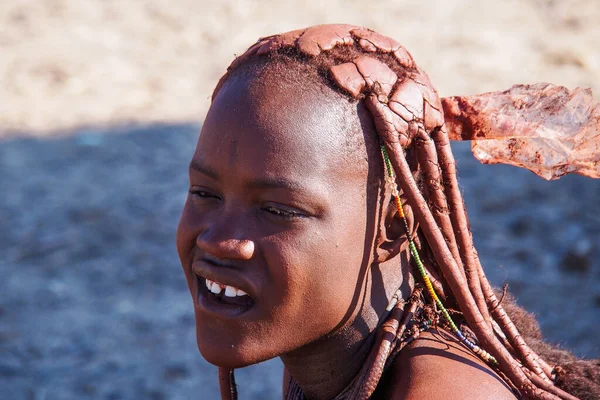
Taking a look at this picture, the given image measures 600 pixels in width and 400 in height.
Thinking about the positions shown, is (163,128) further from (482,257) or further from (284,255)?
(284,255)

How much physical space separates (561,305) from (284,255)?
11.8 feet

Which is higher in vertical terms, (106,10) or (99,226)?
(106,10)

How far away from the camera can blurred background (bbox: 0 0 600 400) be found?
4.91 metres

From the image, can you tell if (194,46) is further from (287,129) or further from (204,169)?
(287,129)

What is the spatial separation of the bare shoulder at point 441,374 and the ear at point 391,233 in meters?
0.26

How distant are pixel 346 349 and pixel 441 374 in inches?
13.2

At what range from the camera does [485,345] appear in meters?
2.17

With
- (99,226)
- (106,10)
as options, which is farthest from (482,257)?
(106,10)

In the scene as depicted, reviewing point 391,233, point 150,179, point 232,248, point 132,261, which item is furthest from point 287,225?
point 150,179

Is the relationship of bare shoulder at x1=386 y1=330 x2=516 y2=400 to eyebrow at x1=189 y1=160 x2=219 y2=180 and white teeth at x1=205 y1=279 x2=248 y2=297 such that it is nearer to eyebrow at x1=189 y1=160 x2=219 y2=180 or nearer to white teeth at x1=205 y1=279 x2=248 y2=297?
white teeth at x1=205 y1=279 x2=248 y2=297

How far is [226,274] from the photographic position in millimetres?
2070

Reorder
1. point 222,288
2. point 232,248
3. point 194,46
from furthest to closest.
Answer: point 194,46 → point 222,288 → point 232,248

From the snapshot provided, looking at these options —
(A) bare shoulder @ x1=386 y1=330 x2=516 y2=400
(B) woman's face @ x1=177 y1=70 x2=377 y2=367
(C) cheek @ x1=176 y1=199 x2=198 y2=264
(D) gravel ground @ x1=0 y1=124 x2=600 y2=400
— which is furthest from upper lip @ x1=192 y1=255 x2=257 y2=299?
(D) gravel ground @ x1=0 y1=124 x2=600 y2=400

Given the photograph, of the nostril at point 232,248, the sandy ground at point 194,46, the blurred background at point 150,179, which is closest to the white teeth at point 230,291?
the nostril at point 232,248
